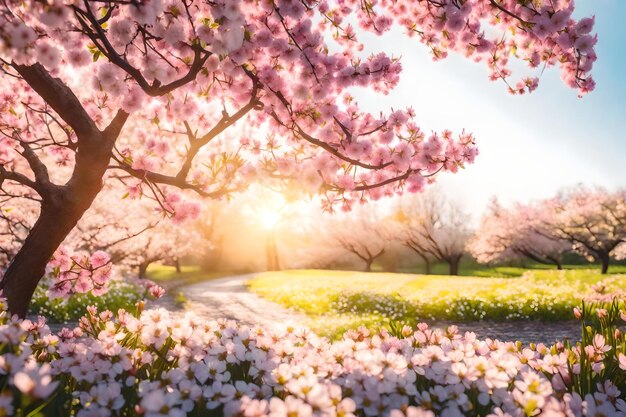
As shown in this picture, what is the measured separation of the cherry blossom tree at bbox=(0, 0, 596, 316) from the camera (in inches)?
132

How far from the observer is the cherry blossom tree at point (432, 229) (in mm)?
38219

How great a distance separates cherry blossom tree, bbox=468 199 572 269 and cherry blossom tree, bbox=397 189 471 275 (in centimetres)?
192

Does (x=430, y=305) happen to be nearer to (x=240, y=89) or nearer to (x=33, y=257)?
(x=240, y=89)

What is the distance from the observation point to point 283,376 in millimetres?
2170

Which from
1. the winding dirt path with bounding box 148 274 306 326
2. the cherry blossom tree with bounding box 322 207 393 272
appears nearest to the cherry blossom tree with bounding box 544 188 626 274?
the cherry blossom tree with bounding box 322 207 393 272

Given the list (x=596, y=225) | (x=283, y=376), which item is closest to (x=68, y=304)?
(x=283, y=376)

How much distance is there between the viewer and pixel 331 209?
16.7 ft

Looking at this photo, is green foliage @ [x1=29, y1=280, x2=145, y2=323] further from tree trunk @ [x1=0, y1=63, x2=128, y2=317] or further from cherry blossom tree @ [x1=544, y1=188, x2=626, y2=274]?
cherry blossom tree @ [x1=544, y1=188, x2=626, y2=274]

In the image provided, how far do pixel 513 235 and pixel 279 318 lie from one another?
1403 inches

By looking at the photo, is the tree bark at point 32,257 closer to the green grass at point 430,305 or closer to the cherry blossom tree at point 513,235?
the green grass at point 430,305

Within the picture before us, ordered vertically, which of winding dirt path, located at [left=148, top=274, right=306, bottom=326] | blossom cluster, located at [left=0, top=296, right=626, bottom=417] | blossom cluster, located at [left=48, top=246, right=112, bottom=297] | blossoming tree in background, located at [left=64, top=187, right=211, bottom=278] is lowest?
winding dirt path, located at [left=148, top=274, right=306, bottom=326]

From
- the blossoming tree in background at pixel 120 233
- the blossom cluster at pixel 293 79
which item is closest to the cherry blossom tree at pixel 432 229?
the blossoming tree in background at pixel 120 233

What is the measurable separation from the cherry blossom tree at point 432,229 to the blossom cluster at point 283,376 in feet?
117

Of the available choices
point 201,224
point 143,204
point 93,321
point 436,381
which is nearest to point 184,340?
point 93,321
